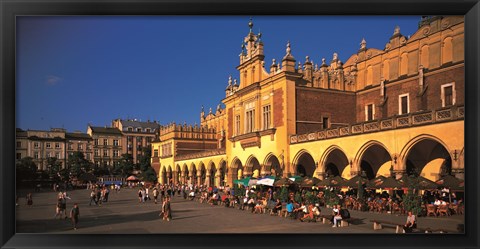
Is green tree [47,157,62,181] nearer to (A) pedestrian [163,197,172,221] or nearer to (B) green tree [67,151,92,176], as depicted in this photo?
(B) green tree [67,151,92,176]

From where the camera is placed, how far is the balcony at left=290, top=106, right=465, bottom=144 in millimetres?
21314

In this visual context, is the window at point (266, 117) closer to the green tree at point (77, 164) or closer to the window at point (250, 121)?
the window at point (250, 121)

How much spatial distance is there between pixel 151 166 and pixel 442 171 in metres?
61.7

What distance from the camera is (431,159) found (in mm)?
26844

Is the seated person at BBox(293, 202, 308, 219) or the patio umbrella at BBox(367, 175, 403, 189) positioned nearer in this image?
the seated person at BBox(293, 202, 308, 219)

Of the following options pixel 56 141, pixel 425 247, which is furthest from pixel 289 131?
pixel 56 141

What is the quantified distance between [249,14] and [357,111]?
91.4 ft

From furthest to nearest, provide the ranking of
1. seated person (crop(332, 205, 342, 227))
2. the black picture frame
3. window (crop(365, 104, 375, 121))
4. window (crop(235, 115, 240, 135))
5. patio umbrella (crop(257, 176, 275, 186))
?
1. window (crop(235, 115, 240, 135))
2. window (crop(365, 104, 375, 121))
3. patio umbrella (crop(257, 176, 275, 186))
4. seated person (crop(332, 205, 342, 227))
5. the black picture frame

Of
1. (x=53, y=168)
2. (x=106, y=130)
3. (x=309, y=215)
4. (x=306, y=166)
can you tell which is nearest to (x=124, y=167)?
(x=106, y=130)

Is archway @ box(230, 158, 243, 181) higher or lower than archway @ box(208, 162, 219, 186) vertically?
higher

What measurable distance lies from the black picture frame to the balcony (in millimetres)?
9451

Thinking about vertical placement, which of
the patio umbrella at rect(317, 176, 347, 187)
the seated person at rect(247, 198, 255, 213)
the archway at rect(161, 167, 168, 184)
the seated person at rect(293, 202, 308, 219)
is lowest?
the archway at rect(161, 167, 168, 184)

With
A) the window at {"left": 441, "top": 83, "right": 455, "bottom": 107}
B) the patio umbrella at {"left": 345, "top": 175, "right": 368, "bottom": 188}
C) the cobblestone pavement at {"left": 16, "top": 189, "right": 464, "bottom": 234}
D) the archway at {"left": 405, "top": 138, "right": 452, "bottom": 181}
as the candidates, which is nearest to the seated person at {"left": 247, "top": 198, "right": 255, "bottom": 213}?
the cobblestone pavement at {"left": 16, "top": 189, "right": 464, "bottom": 234}
